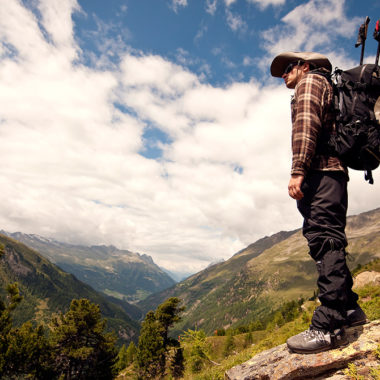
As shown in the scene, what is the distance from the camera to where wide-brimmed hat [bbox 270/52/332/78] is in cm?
502

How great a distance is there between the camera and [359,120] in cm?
398

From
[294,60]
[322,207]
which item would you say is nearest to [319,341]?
[322,207]

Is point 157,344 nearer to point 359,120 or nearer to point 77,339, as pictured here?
point 77,339

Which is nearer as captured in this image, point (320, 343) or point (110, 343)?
point (320, 343)

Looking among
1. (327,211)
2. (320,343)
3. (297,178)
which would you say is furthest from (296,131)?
(320,343)

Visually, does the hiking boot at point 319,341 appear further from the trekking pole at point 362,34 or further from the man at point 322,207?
the trekking pole at point 362,34

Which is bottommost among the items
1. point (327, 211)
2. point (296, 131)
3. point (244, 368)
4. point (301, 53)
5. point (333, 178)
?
point (244, 368)

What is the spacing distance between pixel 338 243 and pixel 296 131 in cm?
208

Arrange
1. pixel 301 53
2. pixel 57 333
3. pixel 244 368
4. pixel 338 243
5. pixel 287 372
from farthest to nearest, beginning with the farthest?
pixel 57 333 → pixel 244 368 → pixel 301 53 → pixel 287 372 → pixel 338 243

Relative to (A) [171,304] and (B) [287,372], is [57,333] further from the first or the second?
(B) [287,372]

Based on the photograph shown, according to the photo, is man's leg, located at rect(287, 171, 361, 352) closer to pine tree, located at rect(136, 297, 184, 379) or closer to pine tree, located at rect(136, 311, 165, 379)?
pine tree, located at rect(136, 297, 184, 379)

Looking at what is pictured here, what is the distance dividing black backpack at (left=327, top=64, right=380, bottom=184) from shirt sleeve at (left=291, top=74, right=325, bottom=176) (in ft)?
1.13

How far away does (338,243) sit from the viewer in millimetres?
4082

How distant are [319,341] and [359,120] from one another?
3816mm
